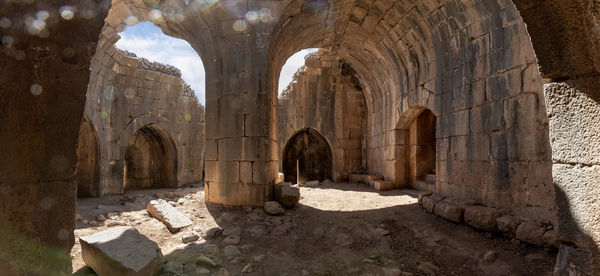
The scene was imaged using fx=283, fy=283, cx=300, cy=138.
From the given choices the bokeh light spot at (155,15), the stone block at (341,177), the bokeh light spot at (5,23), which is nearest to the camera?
the bokeh light spot at (5,23)

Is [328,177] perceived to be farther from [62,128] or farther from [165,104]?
[62,128]

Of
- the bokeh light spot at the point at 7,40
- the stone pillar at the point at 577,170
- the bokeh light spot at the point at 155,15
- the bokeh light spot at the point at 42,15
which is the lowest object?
the stone pillar at the point at 577,170

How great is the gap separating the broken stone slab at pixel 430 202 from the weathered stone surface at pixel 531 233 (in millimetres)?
1566

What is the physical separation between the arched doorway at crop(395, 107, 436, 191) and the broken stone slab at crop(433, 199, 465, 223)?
12.0 ft

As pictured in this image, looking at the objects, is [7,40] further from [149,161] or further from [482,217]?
[149,161]

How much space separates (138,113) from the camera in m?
10.6

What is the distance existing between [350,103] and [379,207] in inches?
279

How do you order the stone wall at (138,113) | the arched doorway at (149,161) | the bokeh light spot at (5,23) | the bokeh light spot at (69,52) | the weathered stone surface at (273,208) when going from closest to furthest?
the bokeh light spot at (5,23)
the bokeh light spot at (69,52)
the weathered stone surface at (273,208)
the stone wall at (138,113)
the arched doorway at (149,161)

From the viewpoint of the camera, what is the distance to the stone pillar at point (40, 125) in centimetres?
157

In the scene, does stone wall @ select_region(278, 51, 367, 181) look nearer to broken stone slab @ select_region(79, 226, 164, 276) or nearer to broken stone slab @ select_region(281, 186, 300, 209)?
broken stone slab @ select_region(281, 186, 300, 209)

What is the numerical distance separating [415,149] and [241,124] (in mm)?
5975

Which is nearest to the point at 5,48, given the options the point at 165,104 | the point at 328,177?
the point at 165,104

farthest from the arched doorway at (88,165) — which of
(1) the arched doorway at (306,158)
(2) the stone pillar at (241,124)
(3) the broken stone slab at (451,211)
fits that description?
(3) the broken stone slab at (451,211)

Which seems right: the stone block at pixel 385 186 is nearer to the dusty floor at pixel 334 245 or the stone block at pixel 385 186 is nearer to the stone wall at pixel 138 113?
the dusty floor at pixel 334 245
